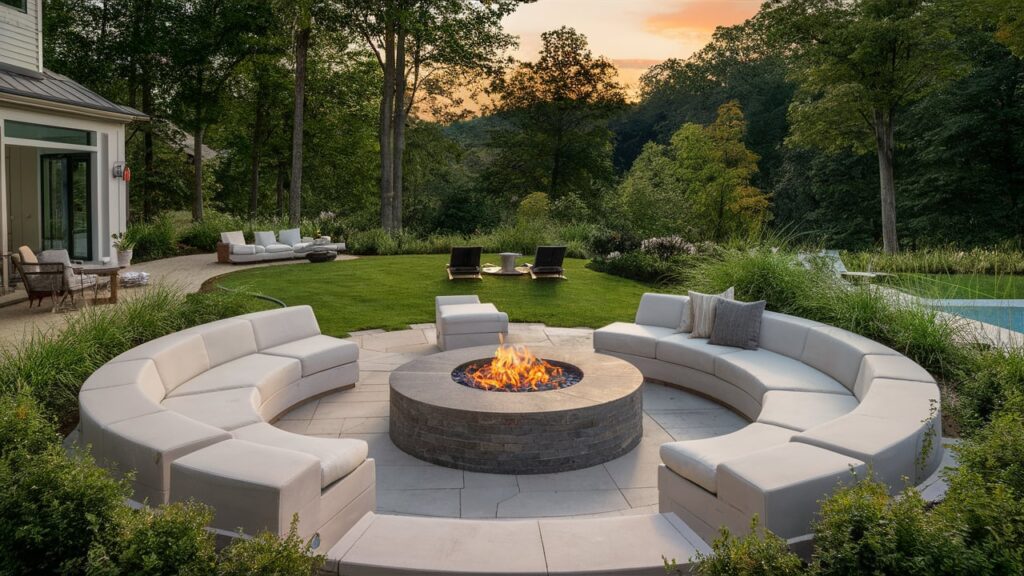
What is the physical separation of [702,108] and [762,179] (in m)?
7.59

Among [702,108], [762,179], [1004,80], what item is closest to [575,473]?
[1004,80]

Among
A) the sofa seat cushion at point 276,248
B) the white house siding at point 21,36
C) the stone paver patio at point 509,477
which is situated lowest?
the stone paver patio at point 509,477

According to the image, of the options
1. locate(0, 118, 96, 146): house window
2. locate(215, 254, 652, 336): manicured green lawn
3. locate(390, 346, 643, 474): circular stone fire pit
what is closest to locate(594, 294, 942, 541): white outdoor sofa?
locate(390, 346, 643, 474): circular stone fire pit

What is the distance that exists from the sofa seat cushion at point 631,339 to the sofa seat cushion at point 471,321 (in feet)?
4.58

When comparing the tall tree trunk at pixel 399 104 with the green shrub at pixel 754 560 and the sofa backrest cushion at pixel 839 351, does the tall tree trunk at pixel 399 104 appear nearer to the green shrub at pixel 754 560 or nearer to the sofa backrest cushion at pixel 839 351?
the sofa backrest cushion at pixel 839 351

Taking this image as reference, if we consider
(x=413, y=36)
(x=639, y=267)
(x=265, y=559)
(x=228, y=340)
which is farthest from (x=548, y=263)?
(x=413, y=36)

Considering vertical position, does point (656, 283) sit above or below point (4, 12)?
below

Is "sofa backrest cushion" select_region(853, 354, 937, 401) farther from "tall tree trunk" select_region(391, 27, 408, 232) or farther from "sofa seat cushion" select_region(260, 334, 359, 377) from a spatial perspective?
"tall tree trunk" select_region(391, 27, 408, 232)

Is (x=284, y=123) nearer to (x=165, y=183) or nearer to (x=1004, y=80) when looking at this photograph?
(x=165, y=183)

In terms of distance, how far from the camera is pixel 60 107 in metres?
12.1

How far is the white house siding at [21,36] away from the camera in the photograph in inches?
478

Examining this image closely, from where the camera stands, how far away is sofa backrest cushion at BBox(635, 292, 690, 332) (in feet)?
25.3

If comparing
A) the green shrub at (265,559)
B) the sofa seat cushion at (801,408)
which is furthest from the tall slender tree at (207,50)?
the green shrub at (265,559)

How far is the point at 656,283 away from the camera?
47.8 ft
